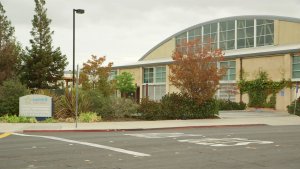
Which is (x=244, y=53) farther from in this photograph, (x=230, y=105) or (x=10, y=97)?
(x=10, y=97)

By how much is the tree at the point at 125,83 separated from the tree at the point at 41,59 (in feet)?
42.3

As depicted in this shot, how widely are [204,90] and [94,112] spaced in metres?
7.18

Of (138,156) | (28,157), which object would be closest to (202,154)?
(138,156)

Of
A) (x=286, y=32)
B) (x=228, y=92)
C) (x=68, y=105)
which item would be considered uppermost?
(x=286, y=32)

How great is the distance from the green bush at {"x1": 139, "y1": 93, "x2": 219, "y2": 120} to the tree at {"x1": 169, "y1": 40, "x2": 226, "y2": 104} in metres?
0.53

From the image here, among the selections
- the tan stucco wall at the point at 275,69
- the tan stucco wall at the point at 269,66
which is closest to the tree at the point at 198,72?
the tan stucco wall at the point at 275,69

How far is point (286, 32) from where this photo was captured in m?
49.0

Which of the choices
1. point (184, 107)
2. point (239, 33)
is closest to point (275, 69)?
point (239, 33)

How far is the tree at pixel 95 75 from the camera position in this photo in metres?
35.3

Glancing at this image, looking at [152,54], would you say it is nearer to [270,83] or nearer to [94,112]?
[270,83]

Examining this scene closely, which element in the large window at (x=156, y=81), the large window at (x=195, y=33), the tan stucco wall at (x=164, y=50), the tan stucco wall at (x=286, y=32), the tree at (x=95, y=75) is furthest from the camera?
the tan stucco wall at (x=164, y=50)

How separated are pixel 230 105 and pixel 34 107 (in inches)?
933

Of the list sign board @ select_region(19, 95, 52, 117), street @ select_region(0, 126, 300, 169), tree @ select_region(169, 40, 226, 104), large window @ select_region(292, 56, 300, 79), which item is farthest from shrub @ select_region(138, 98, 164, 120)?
large window @ select_region(292, 56, 300, 79)

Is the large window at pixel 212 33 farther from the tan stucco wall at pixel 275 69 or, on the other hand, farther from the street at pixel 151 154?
the street at pixel 151 154
